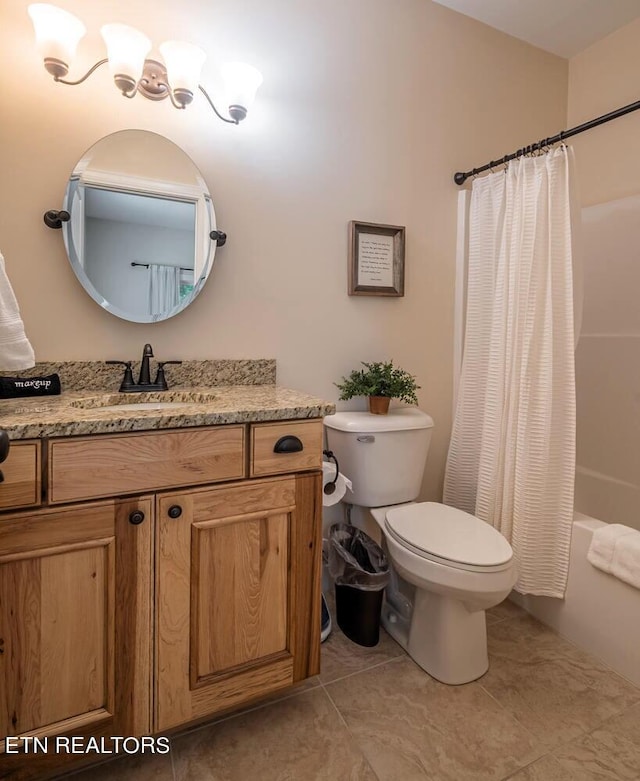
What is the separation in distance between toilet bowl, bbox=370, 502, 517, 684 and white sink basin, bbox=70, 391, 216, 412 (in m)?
0.79

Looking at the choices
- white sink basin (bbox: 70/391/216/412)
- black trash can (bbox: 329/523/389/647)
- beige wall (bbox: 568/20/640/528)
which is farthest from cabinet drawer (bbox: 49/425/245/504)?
beige wall (bbox: 568/20/640/528)

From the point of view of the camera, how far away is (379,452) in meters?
1.75

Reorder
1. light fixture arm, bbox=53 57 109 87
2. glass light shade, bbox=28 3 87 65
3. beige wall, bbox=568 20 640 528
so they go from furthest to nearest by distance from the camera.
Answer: beige wall, bbox=568 20 640 528, light fixture arm, bbox=53 57 109 87, glass light shade, bbox=28 3 87 65

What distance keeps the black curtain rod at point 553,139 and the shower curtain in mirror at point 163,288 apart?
4.48 ft

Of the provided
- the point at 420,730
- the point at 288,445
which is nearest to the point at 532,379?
the point at 288,445

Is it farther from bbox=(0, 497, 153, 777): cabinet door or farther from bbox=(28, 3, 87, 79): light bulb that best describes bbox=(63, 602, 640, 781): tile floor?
bbox=(28, 3, 87, 79): light bulb

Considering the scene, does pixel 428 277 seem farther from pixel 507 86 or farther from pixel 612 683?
pixel 612 683

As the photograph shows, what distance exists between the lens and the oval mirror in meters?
1.48

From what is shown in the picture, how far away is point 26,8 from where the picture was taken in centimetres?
139

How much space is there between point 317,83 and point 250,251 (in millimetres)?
741

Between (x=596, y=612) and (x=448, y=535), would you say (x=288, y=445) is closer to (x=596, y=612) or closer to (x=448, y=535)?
(x=448, y=535)

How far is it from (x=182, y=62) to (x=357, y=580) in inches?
72.0

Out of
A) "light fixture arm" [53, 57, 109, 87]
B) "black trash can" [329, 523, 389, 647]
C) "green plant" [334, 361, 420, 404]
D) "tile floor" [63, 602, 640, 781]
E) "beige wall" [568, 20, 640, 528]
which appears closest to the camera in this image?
"tile floor" [63, 602, 640, 781]

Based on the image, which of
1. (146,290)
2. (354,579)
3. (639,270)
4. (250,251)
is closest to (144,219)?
(146,290)
